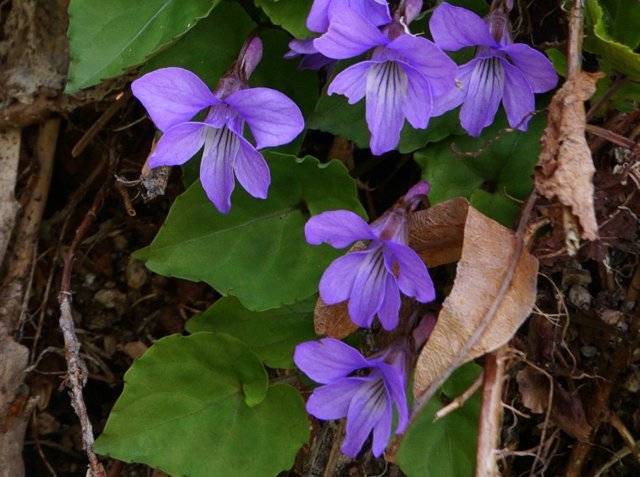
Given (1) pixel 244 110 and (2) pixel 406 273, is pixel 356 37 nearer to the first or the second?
(1) pixel 244 110

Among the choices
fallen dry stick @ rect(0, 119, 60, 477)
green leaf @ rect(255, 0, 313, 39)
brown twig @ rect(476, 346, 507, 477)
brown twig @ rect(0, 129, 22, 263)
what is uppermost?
green leaf @ rect(255, 0, 313, 39)

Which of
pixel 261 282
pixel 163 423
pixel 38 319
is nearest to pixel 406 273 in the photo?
pixel 261 282

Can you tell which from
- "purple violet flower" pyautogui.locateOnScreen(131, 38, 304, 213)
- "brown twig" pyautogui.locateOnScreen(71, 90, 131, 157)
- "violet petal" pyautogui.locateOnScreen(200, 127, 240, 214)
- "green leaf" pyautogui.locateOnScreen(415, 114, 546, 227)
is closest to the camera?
"purple violet flower" pyautogui.locateOnScreen(131, 38, 304, 213)

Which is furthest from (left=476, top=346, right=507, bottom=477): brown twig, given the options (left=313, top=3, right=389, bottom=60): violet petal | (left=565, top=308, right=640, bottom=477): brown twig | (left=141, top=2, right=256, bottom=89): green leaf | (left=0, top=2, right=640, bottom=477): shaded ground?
(left=141, top=2, right=256, bottom=89): green leaf

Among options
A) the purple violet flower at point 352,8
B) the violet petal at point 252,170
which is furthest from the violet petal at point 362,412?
the purple violet flower at point 352,8

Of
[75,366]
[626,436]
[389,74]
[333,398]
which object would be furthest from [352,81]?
[626,436]

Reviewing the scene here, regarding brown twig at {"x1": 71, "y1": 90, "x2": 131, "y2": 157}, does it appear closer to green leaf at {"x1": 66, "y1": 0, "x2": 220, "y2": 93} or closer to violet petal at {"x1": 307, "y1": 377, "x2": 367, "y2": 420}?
green leaf at {"x1": 66, "y1": 0, "x2": 220, "y2": 93}
